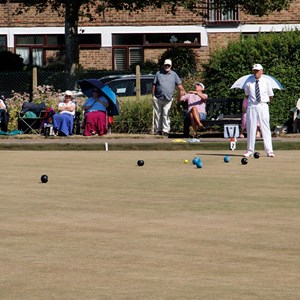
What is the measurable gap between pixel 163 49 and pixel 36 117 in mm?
28279

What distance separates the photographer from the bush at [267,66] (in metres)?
28.4

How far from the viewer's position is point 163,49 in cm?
5625

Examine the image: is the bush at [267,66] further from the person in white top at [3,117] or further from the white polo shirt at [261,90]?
the white polo shirt at [261,90]

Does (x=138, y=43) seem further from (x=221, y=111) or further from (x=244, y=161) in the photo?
(x=244, y=161)

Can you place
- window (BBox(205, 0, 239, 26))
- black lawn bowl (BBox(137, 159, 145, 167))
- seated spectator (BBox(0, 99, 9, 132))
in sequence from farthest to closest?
1. window (BBox(205, 0, 239, 26))
2. seated spectator (BBox(0, 99, 9, 132))
3. black lawn bowl (BBox(137, 159, 145, 167))

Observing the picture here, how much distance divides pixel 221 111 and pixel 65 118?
3481mm

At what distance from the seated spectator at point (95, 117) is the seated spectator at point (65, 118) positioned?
280 millimetres

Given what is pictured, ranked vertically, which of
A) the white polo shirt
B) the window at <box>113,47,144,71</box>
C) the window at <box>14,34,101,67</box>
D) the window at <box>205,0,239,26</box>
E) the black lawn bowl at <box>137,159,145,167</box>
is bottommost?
the black lawn bowl at <box>137,159,145,167</box>

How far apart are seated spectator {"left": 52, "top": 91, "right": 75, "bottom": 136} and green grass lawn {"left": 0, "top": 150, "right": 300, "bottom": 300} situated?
6748mm

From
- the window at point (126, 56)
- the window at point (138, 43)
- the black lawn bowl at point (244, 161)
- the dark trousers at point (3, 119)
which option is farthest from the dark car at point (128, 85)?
the window at point (126, 56)

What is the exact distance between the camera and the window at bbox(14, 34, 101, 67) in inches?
2235

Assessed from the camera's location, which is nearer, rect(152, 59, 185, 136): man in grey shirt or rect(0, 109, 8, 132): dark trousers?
rect(152, 59, 185, 136): man in grey shirt

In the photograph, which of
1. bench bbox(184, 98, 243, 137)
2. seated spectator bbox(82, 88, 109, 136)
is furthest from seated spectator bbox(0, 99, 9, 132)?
bench bbox(184, 98, 243, 137)

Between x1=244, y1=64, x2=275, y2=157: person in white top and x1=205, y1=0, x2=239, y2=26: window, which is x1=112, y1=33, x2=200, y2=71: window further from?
x1=244, y1=64, x2=275, y2=157: person in white top
